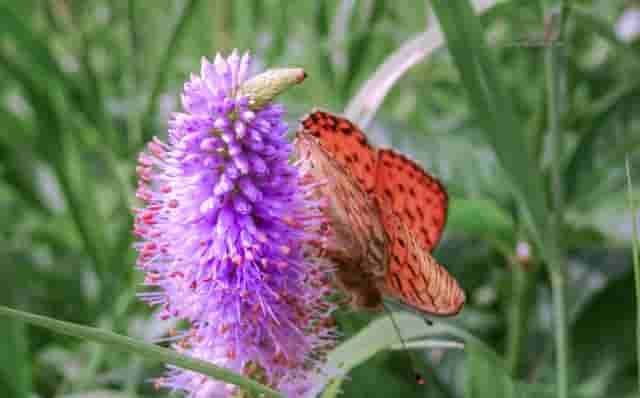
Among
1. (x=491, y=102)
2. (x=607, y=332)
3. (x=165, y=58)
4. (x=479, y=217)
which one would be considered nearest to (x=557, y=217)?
(x=479, y=217)

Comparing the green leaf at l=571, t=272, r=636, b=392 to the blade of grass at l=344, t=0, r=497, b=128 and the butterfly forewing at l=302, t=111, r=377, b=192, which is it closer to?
the blade of grass at l=344, t=0, r=497, b=128

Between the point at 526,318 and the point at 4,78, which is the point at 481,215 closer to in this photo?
the point at 526,318

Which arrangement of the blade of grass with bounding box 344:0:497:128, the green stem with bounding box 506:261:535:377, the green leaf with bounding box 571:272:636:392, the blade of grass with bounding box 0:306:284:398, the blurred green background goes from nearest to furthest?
the blade of grass with bounding box 0:306:284:398, the blurred green background, the blade of grass with bounding box 344:0:497:128, the green stem with bounding box 506:261:535:377, the green leaf with bounding box 571:272:636:392

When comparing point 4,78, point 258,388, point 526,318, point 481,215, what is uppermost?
point 4,78

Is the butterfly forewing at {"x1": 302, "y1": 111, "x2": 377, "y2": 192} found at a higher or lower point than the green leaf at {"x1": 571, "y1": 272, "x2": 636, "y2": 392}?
higher

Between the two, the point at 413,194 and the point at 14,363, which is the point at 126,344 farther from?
the point at 14,363

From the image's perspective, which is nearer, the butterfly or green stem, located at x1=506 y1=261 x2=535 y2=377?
the butterfly

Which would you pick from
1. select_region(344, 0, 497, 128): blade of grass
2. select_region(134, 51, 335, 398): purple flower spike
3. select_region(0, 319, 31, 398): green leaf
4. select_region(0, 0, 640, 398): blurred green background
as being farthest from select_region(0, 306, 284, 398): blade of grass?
select_region(0, 319, 31, 398): green leaf

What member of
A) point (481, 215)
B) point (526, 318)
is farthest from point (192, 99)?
point (526, 318)
